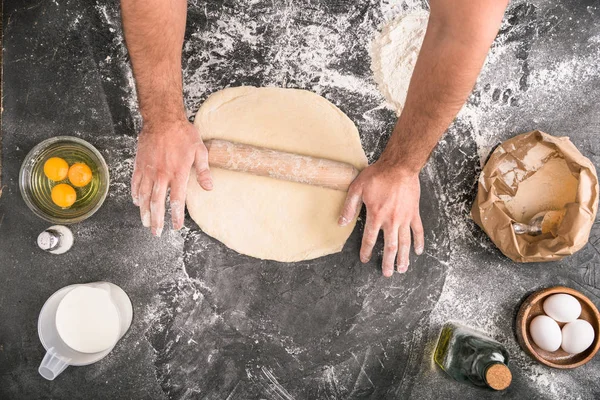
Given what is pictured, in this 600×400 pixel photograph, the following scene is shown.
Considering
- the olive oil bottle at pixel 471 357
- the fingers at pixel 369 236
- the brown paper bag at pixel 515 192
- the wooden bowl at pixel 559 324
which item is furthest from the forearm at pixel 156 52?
the wooden bowl at pixel 559 324

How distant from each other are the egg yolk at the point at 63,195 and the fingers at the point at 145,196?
28cm

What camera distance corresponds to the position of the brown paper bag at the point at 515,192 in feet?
5.27

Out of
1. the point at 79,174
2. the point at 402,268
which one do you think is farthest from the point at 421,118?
the point at 79,174

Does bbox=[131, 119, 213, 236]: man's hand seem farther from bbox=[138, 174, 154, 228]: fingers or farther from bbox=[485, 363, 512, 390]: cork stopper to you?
bbox=[485, 363, 512, 390]: cork stopper

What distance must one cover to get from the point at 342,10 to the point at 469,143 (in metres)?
0.71

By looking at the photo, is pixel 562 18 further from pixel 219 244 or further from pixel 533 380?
pixel 219 244

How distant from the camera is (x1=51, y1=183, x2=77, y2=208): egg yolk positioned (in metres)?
1.71

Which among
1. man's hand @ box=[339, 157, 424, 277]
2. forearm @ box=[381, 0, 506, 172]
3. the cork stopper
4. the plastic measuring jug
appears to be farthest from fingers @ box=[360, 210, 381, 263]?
the plastic measuring jug

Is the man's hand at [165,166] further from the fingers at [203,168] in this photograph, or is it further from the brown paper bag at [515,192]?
the brown paper bag at [515,192]

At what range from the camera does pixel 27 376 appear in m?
1.79

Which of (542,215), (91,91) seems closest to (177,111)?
(91,91)

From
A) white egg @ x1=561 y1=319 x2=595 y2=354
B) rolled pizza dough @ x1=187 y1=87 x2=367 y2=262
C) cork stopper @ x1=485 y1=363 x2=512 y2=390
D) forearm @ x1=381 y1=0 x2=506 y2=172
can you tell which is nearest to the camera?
forearm @ x1=381 y1=0 x2=506 y2=172

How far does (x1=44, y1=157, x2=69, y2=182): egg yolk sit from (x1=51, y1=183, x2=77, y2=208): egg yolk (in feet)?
0.12

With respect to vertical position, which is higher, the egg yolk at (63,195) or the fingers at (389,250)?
the fingers at (389,250)
